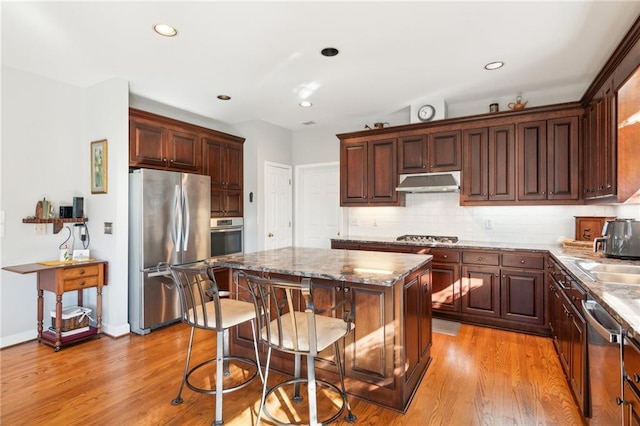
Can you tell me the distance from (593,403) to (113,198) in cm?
416

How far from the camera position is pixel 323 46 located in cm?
284

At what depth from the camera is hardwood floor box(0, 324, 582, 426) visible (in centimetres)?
212

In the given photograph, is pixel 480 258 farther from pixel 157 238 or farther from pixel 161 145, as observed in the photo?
pixel 161 145

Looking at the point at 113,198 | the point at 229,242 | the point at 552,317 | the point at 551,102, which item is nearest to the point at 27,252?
the point at 113,198

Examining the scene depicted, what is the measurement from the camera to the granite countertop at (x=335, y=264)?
2.02m

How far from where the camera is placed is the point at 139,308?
356cm

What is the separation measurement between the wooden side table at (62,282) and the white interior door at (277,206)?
2.24m

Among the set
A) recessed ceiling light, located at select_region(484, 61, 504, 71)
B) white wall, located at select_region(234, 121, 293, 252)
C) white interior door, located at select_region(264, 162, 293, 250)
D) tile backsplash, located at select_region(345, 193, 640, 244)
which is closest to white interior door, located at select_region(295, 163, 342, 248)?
white interior door, located at select_region(264, 162, 293, 250)

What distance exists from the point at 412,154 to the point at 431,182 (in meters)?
0.48

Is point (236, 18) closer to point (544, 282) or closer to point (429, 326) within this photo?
point (429, 326)

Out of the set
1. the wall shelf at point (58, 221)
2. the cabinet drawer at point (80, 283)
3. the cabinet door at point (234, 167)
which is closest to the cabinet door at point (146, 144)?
the wall shelf at point (58, 221)

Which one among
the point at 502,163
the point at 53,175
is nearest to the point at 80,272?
the point at 53,175

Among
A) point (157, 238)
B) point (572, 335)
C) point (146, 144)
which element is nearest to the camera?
point (572, 335)

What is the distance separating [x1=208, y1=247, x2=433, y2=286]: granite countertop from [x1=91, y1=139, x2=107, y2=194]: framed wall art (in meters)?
1.90
